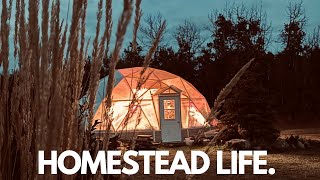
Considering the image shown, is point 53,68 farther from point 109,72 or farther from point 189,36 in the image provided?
point 189,36

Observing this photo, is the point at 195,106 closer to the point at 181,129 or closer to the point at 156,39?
the point at 181,129

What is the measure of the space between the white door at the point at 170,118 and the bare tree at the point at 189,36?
13527 mm

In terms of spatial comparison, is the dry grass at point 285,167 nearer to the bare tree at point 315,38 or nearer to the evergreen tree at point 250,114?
the evergreen tree at point 250,114

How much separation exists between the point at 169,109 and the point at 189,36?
17.5 metres

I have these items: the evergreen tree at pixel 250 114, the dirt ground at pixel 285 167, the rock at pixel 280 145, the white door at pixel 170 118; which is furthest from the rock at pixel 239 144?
the white door at pixel 170 118

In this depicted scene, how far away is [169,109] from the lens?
55.7 feet

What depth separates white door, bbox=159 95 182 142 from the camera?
651 inches

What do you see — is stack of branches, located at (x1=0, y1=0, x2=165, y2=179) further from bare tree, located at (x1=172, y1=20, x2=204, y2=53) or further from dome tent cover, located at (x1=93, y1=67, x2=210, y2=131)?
bare tree, located at (x1=172, y1=20, x2=204, y2=53)

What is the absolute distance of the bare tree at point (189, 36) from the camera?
104 ft

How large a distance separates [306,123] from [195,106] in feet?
31.5

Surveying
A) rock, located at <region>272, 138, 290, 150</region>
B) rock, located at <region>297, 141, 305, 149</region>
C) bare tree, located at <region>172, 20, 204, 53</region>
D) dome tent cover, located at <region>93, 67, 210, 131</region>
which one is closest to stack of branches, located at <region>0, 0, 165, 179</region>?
rock, located at <region>272, 138, 290, 150</region>

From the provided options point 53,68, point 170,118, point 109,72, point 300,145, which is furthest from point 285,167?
point 53,68

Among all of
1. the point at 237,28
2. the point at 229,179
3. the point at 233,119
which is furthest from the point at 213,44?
the point at 229,179

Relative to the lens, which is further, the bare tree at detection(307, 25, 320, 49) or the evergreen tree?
the bare tree at detection(307, 25, 320, 49)
